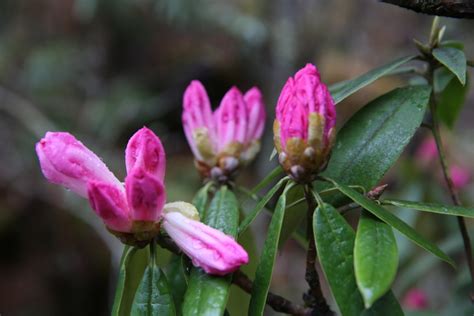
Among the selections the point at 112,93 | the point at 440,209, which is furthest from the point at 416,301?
the point at 112,93

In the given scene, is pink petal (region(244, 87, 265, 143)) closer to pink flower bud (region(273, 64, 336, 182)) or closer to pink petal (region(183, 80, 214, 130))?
pink petal (region(183, 80, 214, 130))

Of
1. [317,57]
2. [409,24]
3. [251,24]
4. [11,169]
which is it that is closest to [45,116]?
[11,169]

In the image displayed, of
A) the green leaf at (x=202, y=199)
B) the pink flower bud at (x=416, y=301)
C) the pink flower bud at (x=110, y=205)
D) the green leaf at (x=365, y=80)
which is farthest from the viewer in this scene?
the pink flower bud at (x=416, y=301)

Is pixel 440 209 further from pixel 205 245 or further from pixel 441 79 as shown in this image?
pixel 441 79

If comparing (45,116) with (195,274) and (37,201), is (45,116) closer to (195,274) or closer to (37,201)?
(37,201)

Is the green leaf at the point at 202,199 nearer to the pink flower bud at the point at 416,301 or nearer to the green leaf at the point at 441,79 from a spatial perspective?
the green leaf at the point at 441,79

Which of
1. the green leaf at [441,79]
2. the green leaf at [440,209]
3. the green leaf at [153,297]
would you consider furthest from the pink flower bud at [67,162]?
the green leaf at [441,79]

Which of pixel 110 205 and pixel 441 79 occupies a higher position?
pixel 441 79

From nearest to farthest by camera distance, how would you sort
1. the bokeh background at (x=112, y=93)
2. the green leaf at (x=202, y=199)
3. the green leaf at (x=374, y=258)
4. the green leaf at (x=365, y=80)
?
1. the green leaf at (x=374, y=258)
2. the green leaf at (x=365, y=80)
3. the green leaf at (x=202, y=199)
4. the bokeh background at (x=112, y=93)
